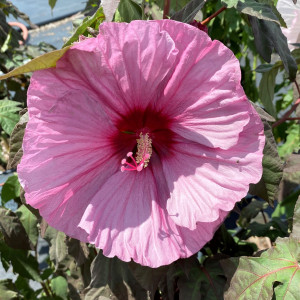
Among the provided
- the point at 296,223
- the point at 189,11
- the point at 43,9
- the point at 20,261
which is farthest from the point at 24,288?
the point at 43,9

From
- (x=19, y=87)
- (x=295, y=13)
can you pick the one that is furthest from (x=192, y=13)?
(x=19, y=87)

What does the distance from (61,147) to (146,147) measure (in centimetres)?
15

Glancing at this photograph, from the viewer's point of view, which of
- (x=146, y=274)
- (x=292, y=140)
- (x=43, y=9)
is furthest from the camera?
(x=43, y=9)

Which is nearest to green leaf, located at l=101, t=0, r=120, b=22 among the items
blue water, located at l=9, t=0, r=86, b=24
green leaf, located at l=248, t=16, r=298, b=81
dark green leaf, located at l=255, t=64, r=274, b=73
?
green leaf, located at l=248, t=16, r=298, b=81

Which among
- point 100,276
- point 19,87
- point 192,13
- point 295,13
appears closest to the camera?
point 192,13

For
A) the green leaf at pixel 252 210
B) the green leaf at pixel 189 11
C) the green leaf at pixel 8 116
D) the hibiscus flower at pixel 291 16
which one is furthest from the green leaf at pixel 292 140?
the green leaf at pixel 189 11

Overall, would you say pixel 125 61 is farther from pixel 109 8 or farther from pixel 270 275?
pixel 270 275

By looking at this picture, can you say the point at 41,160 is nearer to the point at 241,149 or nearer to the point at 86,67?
the point at 86,67

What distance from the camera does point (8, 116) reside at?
3.37ft

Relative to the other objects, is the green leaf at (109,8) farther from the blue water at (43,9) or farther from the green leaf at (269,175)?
the blue water at (43,9)

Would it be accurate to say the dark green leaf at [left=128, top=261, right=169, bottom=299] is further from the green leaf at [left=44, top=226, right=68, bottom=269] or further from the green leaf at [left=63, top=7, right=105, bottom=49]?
the green leaf at [left=63, top=7, right=105, bottom=49]

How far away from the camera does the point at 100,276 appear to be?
83 centimetres

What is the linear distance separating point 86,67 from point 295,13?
2.21 ft

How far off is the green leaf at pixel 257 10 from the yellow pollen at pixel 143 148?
0.23 m
